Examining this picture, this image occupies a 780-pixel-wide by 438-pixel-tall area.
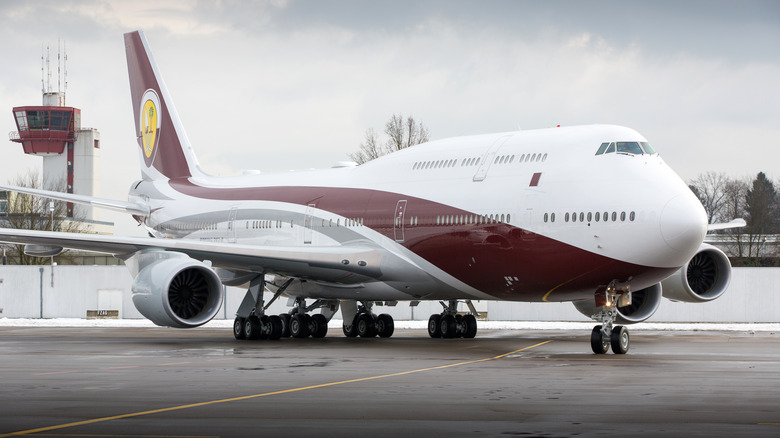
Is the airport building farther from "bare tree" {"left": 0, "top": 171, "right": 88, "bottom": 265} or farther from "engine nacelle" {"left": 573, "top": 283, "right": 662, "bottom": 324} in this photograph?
"engine nacelle" {"left": 573, "top": 283, "right": 662, "bottom": 324}

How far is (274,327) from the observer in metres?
24.4

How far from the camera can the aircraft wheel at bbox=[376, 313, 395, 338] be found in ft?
85.4

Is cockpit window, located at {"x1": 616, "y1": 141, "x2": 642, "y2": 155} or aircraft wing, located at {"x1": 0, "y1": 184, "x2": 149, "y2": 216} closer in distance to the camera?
cockpit window, located at {"x1": 616, "y1": 141, "x2": 642, "y2": 155}

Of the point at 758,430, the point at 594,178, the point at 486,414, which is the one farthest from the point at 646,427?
the point at 594,178

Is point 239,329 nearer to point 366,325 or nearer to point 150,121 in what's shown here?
point 366,325

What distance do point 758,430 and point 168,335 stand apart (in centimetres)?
2163

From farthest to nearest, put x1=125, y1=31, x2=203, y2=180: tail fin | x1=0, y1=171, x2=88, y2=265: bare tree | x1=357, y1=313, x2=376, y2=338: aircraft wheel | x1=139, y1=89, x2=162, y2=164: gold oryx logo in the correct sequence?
1. x1=0, y1=171, x2=88, y2=265: bare tree
2. x1=139, y1=89, x2=162, y2=164: gold oryx logo
3. x1=125, y1=31, x2=203, y2=180: tail fin
4. x1=357, y1=313, x2=376, y2=338: aircraft wheel

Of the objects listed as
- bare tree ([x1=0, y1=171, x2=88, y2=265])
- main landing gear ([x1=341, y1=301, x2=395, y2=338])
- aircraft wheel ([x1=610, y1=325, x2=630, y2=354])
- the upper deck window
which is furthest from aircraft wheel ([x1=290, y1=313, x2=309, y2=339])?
bare tree ([x1=0, y1=171, x2=88, y2=265])

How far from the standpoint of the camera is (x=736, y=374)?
568 inches

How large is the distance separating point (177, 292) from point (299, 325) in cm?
392

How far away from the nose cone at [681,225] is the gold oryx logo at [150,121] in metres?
18.2

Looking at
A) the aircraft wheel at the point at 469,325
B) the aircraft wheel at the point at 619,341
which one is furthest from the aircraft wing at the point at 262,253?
the aircraft wheel at the point at 619,341

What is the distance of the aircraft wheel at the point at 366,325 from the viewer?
85.3 feet

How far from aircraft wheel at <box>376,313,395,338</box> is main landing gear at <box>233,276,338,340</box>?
1.36 m
